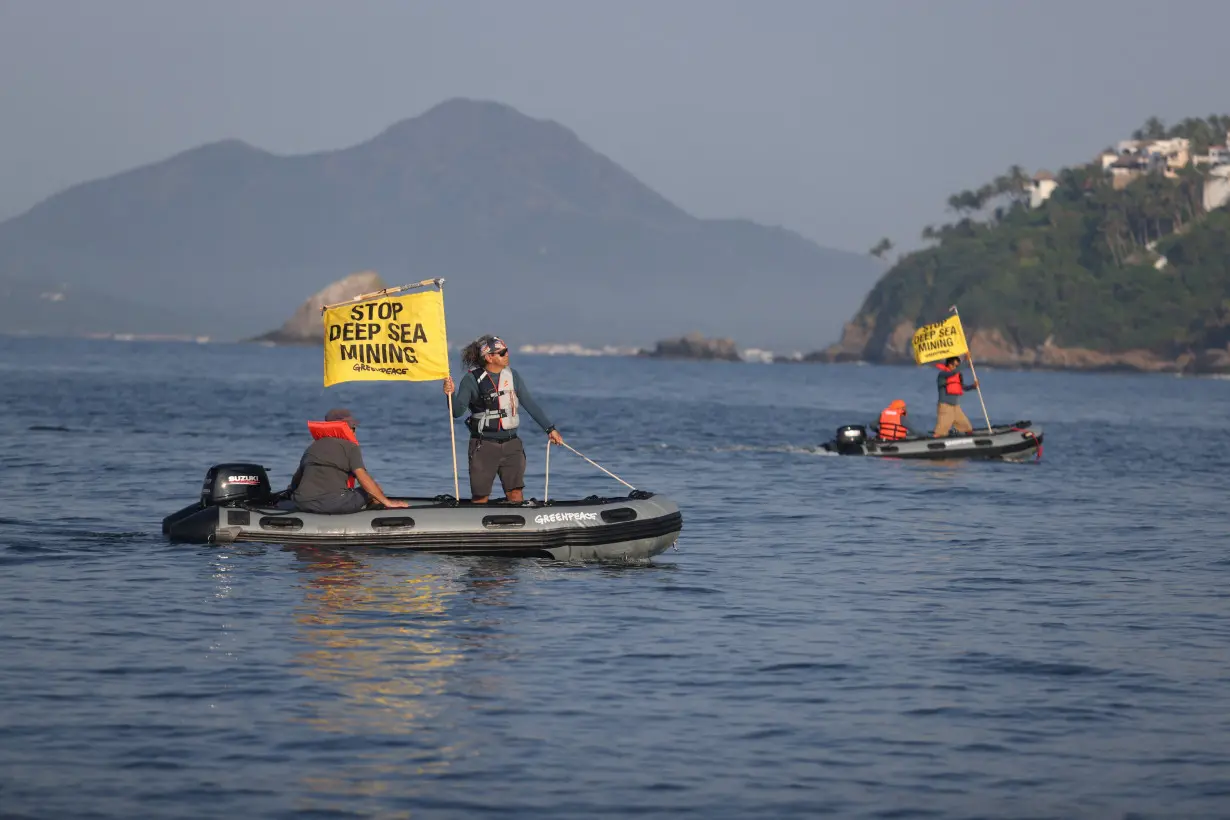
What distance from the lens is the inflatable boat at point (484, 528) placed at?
17.7 metres

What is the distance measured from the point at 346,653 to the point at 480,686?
1485mm

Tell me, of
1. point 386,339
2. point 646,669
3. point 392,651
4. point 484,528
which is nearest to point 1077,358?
point 386,339

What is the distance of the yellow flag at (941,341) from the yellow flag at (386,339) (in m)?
18.7

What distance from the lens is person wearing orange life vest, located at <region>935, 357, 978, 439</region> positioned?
3384 cm

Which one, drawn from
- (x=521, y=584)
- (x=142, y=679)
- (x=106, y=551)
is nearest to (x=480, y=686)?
(x=142, y=679)

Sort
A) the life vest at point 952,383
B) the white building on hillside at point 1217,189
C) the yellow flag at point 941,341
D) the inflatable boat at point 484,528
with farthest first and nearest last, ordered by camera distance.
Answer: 1. the white building on hillside at point 1217,189
2. the yellow flag at point 941,341
3. the life vest at point 952,383
4. the inflatable boat at point 484,528

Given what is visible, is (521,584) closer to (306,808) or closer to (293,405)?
(306,808)

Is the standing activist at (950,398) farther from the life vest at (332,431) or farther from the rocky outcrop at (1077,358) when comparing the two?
the rocky outcrop at (1077,358)

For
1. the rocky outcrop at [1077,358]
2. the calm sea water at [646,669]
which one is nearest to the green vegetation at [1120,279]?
the rocky outcrop at [1077,358]

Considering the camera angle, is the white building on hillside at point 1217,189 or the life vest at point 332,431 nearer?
the life vest at point 332,431

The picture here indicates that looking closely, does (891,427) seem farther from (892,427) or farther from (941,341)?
(941,341)

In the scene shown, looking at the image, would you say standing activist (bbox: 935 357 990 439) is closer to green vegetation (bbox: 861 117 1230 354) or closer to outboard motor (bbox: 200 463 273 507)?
outboard motor (bbox: 200 463 273 507)

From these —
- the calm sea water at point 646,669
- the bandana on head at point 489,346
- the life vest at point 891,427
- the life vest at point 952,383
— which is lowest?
the calm sea water at point 646,669

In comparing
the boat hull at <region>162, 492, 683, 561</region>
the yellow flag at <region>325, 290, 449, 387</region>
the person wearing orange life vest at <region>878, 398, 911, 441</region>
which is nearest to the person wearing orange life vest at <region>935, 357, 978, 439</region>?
the person wearing orange life vest at <region>878, 398, 911, 441</region>
